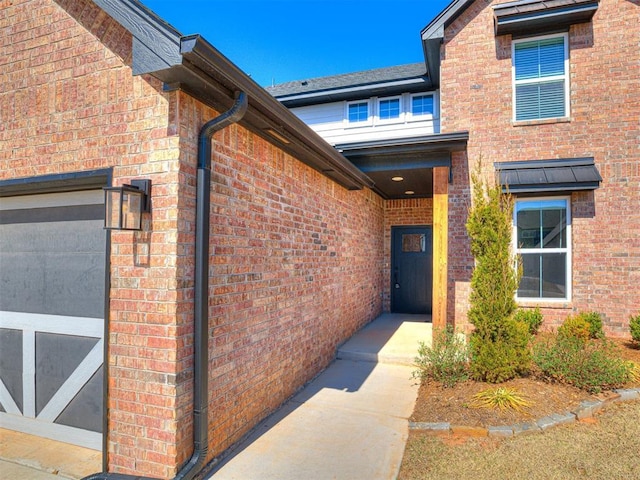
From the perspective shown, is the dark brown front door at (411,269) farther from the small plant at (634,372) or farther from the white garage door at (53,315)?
the white garage door at (53,315)

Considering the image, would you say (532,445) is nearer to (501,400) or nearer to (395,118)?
(501,400)

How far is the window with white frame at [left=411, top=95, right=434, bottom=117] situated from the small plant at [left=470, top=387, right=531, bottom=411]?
289 inches

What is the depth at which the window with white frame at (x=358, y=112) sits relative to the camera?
10086 mm

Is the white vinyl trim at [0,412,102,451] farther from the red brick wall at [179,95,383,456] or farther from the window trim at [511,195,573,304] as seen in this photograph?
the window trim at [511,195,573,304]

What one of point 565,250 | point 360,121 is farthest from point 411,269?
point 360,121

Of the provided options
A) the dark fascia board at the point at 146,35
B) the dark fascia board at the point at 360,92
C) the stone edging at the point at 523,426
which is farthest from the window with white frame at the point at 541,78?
the dark fascia board at the point at 146,35

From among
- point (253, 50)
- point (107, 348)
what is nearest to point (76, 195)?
point (107, 348)

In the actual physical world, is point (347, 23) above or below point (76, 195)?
above

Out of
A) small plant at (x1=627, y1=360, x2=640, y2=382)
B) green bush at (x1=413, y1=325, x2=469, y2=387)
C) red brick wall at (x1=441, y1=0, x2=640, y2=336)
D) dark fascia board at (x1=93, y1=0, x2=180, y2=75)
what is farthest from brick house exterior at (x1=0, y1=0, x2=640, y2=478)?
small plant at (x1=627, y1=360, x2=640, y2=382)

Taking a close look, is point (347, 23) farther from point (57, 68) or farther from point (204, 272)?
point (204, 272)

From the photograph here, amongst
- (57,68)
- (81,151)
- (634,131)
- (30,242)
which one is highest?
(634,131)

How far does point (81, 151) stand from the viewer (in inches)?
118

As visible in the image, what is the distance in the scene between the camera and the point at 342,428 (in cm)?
372

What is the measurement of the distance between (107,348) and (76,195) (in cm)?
139
